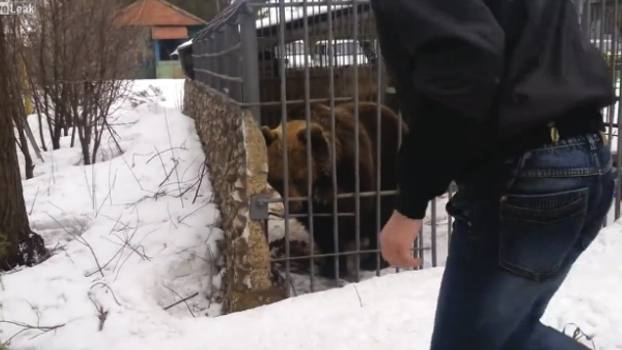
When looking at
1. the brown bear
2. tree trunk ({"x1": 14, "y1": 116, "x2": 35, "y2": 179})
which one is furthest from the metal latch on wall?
tree trunk ({"x1": 14, "y1": 116, "x2": 35, "y2": 179})

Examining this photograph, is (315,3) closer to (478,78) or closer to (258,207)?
(258,207)

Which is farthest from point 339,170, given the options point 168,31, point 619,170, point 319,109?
point 168,31

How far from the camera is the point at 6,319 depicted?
377 centimetres

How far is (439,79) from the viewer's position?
145 cm

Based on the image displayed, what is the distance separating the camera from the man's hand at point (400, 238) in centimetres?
167

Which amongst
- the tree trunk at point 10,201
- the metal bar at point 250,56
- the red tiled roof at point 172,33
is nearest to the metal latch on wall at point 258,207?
the metal bar at point 250,56

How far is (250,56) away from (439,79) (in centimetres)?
271

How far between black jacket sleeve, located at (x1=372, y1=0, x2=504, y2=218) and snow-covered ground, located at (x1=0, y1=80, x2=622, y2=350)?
1855mm

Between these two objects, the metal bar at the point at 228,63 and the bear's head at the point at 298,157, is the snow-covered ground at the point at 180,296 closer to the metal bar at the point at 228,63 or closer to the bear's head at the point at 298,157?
the bear's head at the point at 298,157

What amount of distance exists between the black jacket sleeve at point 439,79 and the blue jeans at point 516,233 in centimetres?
13

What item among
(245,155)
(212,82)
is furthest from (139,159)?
(245,155)

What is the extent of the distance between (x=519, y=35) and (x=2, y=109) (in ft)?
14.1

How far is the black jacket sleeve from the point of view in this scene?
56.4 inches

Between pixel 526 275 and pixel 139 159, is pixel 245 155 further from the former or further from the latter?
pixel 139 159
